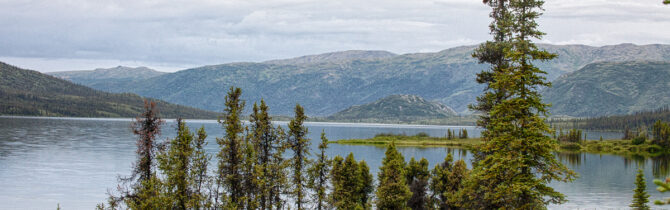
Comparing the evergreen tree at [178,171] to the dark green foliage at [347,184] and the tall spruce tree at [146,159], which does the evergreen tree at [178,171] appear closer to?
the tall spruce tree at [146,159]

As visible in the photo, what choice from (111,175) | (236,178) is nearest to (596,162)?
(111,175)

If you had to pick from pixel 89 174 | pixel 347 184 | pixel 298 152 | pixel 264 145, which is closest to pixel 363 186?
pixel 347 184

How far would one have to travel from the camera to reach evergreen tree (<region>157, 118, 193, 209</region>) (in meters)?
46.8

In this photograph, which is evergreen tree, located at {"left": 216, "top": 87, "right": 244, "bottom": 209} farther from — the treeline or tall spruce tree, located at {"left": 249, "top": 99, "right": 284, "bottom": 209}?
tall spruce tree, located at {"left": 249, "top": 99, "right": 284, "bottom": 209}

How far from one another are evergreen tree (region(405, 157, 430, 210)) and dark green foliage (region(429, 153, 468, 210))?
2.75 ft

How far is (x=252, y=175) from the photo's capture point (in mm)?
51125

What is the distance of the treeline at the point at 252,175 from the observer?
47.4 metres

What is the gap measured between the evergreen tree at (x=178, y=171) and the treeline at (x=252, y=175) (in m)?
0.03

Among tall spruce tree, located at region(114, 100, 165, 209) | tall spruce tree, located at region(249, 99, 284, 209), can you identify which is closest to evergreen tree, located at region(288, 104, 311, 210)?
tall spruce tree, located at region(249, 99, 284, 209)

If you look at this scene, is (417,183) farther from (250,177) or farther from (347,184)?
(250,177)

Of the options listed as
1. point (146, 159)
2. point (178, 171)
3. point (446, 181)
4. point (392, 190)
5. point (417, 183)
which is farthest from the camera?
point (417, 183)

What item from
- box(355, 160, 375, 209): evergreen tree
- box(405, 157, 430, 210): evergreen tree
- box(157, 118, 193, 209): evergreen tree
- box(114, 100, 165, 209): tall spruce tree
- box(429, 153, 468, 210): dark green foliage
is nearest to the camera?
box(114, 100, 165, 209): tall spruce tree

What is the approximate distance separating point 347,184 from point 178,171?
16897mm

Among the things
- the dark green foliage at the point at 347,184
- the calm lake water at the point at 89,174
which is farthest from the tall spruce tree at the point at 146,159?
the dark green foliage at the point at 347,184
